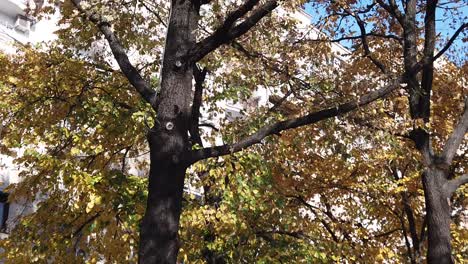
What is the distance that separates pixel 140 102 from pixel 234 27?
329 cm

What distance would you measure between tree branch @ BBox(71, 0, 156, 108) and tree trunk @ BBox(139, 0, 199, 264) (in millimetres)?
318

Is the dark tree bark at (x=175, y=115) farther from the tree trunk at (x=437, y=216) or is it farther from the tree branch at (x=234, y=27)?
the tree trunk at (x=437, y=216)

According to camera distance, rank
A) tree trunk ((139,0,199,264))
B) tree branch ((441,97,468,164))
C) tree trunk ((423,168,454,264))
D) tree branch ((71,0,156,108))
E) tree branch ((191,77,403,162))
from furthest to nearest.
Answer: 1. tree branch ((441,97,468,164))
2. tree trunk ((423,168,454,264))
3. tree branch ((71,0,156,108))
4. tree branch ((191,77,403,162))
5. tree trunk ((139,0,199,264))

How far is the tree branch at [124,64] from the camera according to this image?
23.1ft

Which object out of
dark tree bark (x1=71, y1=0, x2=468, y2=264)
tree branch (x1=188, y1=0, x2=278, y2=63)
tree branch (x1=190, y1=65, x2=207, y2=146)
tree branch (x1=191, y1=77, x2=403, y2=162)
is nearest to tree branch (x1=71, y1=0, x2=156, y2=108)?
dark tree bark (x1=71, y1=0, x2=468, y2=264)

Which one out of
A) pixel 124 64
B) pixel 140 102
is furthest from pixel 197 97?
pixel 124 64

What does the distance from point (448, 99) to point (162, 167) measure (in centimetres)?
1075

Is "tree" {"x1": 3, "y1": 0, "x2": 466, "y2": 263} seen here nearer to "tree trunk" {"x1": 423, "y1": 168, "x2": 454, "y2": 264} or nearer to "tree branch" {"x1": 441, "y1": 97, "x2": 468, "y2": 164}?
"tree branch" {"x1": 441, "y1": 97, "x2": 468, "y2": 164}

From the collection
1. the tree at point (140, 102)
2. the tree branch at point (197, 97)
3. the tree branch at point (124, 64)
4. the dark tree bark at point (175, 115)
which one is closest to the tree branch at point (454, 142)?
the tree at point (140, 102)

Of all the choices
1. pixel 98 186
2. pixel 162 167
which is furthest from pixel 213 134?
pixel 162 167

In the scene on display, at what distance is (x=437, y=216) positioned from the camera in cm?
1007

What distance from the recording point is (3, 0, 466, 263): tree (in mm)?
6375

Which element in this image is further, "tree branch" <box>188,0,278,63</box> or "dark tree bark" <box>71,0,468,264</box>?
"tree branch" <box>188,0,278,63</box>

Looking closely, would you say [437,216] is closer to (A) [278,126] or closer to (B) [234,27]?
(A) [278,126]
